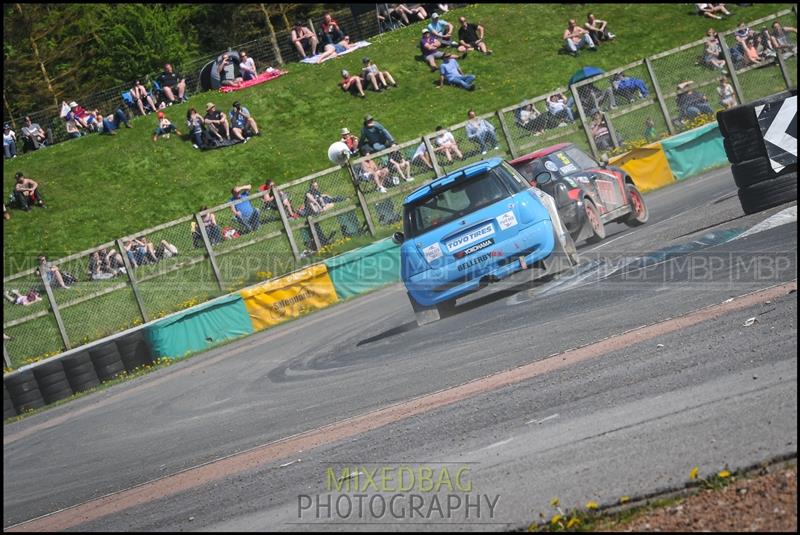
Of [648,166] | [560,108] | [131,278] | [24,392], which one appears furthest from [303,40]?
[24,392]

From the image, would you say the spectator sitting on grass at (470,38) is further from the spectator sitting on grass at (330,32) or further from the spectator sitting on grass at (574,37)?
the spectator sitting on grass at (330,32)

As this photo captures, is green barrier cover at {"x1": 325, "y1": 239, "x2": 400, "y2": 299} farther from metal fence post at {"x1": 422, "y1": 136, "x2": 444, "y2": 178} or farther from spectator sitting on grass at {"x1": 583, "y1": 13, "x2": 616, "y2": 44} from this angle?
spectator sitting on grass at {"x1": 583, "y1": 13, "x2": 616, "y2": 44}

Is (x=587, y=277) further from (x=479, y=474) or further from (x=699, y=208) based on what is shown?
(x=479, y=474)

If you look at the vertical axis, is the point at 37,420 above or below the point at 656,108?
below

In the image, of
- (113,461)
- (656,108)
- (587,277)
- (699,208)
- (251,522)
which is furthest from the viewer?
(656,108)

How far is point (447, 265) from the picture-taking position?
11992 millimetres

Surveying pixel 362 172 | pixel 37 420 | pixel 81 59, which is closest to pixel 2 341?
pixel 37 420

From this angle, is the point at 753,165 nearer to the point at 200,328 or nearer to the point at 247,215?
the point at 200,328

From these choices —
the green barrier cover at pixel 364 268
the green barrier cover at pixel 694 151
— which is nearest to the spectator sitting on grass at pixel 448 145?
the green barrier cover at pixel 364 268

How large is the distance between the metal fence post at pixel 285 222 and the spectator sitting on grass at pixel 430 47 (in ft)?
44.7

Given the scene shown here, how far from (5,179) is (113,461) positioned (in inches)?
866

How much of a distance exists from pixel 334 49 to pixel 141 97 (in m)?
6.65

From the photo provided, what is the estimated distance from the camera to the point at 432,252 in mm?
12047

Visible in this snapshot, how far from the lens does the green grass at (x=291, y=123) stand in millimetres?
27641
